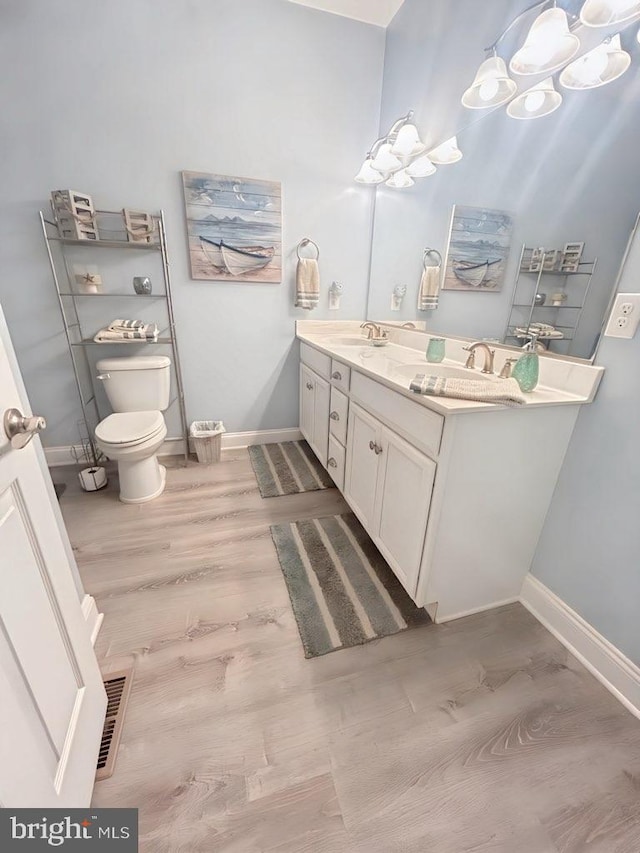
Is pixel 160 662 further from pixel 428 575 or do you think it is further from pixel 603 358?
pixel 603 358

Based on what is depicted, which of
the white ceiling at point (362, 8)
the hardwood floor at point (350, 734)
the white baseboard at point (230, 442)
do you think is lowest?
the hardwood floor at point (350, 734)

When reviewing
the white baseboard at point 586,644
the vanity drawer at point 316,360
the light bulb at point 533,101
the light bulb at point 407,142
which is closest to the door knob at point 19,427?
the vanity drawer at point 316,360

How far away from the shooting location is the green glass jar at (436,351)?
1676 millimetres

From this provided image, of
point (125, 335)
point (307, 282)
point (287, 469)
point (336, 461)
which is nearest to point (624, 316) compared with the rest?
point (336, 461)

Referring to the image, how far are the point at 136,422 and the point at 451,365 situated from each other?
179 centimetres

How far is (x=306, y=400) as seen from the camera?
255cm

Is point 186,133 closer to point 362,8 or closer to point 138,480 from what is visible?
point 362,8

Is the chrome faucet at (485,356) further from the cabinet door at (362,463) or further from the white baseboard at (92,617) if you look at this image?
the white baseboard at (92,617)

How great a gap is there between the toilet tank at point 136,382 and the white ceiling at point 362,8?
2.27 metres

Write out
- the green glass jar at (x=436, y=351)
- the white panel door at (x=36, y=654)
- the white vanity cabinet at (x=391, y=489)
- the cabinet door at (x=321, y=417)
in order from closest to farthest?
the white panel door at (x=36, y=654)
the white vanity cabinet at (x=391, y=489)
the green glass jar at (x=436, y=351)
the cabinet door at (x=321, y=417)

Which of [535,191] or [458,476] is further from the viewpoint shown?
[535,191]

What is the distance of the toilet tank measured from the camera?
2.15 meters

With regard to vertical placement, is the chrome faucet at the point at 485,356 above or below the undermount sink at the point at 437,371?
above

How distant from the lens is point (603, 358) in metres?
1.14
